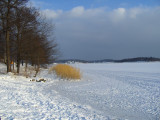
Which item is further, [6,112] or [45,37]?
[45,37]

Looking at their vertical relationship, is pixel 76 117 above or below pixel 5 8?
below

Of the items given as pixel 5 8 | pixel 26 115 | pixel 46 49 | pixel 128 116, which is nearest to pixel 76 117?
pixel 26 115

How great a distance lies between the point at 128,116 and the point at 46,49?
18085 mm

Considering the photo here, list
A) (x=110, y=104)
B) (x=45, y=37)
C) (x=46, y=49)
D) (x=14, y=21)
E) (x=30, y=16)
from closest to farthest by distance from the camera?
(x=110, y=104), (x=14, y=21), (x=30, y=16), (x=45, y=37), (x=46, y=49)

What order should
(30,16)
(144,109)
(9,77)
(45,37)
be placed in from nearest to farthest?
(144,109), (9,77), (30,16), (45,37)

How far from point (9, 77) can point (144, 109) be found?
953 centimetres

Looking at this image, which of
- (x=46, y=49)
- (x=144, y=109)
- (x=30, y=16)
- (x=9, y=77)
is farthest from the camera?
(x=46, y=49)

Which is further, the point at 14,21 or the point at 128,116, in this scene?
the point at 14,21

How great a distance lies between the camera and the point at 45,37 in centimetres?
1855

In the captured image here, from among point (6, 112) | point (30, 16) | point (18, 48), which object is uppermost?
point (30, 16)

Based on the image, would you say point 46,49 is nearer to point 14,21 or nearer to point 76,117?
point 14,21

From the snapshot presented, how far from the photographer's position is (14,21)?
13125 millimetres

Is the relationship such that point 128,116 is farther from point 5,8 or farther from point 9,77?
point 5,8

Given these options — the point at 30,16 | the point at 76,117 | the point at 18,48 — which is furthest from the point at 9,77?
the point at 76,117
